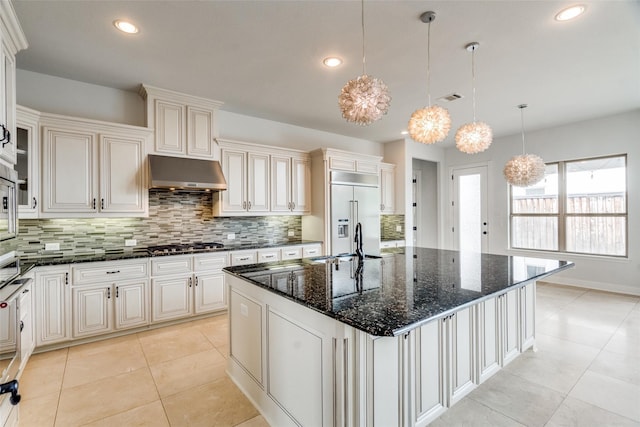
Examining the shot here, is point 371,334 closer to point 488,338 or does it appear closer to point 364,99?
point 364,99

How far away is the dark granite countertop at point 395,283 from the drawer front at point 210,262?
1.55 meters

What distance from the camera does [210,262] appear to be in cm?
377

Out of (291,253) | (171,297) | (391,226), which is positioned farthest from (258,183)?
(391,226)

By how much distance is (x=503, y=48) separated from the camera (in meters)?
2.72

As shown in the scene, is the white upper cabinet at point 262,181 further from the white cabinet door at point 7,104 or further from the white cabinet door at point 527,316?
the white cabinet door at point 527,316

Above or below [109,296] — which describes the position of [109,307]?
below

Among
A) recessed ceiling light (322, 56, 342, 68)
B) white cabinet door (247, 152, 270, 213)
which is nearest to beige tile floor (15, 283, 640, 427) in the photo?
white cabinet door (247, 152, 270, 213)

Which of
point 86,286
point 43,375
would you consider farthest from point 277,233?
point 43,375

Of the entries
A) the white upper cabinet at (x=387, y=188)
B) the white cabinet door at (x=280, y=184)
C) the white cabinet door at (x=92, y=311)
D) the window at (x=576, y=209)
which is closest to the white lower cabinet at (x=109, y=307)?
the white cabinet door at (x=92, y=311)

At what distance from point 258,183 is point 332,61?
6.83 ft

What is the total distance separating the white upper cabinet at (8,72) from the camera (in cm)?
196

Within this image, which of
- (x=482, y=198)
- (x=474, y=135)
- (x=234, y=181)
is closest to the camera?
(x=474, y=135)

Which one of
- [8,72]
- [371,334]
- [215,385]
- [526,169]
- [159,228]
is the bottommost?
[215,385]

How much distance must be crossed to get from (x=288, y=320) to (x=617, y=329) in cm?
387
